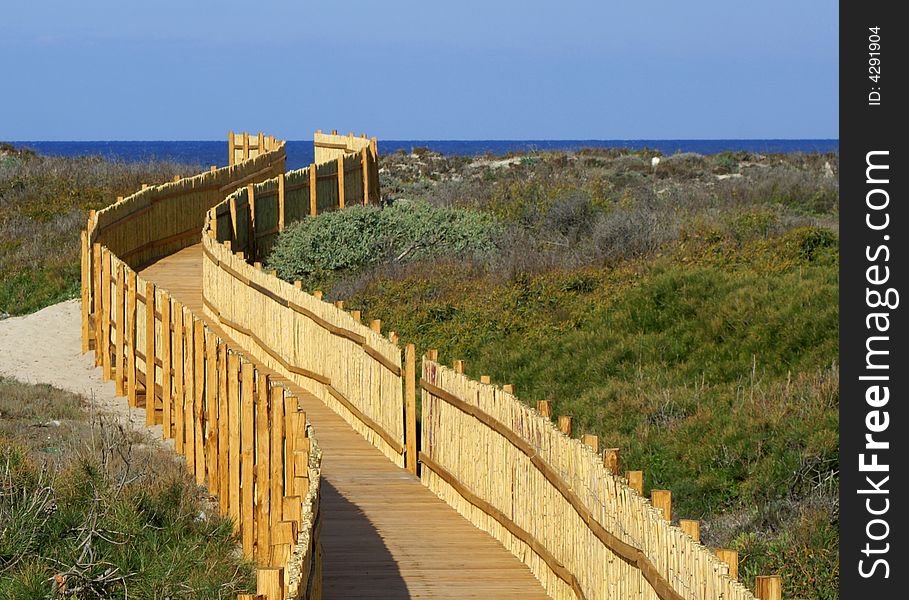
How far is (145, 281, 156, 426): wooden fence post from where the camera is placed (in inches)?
507

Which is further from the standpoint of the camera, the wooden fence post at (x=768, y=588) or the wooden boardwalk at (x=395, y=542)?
the wooden boardwalk at (x=395, y=542)

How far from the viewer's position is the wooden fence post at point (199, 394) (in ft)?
35.1

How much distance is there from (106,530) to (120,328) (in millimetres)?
6000

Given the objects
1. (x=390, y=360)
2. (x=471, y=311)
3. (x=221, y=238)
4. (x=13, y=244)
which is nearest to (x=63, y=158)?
(x=13, y=244)

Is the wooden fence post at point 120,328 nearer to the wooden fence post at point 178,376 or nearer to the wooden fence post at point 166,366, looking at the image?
the wooden fence post at point 166,366

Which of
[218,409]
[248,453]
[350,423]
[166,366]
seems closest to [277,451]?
[248,453]

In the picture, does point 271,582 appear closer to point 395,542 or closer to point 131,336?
point 395,542

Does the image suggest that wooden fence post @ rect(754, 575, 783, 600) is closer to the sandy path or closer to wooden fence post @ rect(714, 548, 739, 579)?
wooden fence post @ rect(714, 548, 739, 579)

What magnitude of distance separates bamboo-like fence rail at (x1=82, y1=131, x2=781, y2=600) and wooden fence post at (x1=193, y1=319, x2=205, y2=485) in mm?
17

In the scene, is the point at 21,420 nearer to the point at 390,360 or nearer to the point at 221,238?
the point at 390,360

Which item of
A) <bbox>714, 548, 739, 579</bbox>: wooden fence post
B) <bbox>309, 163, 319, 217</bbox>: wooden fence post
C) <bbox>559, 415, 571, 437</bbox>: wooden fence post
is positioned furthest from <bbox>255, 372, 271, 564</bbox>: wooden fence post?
Answer: <bbox>309, 163, 319, 217</bbox>: wooden fence post

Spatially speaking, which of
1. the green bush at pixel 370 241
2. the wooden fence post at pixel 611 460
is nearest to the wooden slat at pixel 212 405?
the wooden fence post at pixel 611 460

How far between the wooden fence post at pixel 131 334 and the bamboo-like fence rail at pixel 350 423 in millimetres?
21

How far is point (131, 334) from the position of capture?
13789 mm
